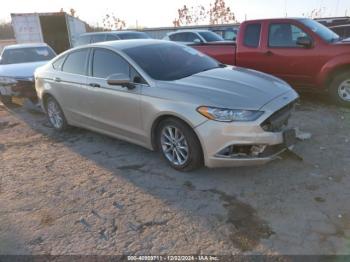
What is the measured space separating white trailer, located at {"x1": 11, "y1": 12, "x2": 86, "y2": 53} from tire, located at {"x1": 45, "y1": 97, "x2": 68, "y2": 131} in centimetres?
1142

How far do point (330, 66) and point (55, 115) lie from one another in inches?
211

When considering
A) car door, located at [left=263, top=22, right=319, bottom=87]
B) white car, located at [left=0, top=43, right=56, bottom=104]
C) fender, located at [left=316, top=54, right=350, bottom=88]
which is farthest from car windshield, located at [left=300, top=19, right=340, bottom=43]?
white car, located at [left=0, top=43, right=56, bottom=104]

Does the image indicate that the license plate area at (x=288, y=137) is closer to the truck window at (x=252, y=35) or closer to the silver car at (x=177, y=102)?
the silver car at (x=177, y=102)

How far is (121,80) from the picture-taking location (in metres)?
4.48

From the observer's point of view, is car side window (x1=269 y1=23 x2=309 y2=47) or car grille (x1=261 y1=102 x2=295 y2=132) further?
car side window (x1=269 y1=23 x2=309 y2=47)

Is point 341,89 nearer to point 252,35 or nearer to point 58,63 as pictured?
point 252,35

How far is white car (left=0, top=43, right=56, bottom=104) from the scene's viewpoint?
27.2 feet

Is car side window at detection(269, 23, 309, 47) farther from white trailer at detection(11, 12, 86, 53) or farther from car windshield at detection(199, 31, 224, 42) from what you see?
white trailer at detection(11, 12, 86, 53)

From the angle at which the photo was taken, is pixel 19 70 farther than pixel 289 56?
Yes

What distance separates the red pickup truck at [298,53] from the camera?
262 inches

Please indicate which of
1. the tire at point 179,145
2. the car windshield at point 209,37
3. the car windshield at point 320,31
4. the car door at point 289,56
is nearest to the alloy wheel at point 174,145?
the tire at point 179,145

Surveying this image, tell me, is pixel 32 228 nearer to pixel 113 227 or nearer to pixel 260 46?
pixel 113 227

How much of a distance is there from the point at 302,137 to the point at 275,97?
55.6 inches

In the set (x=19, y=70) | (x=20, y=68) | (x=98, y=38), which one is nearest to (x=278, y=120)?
(x=19, y=70)
